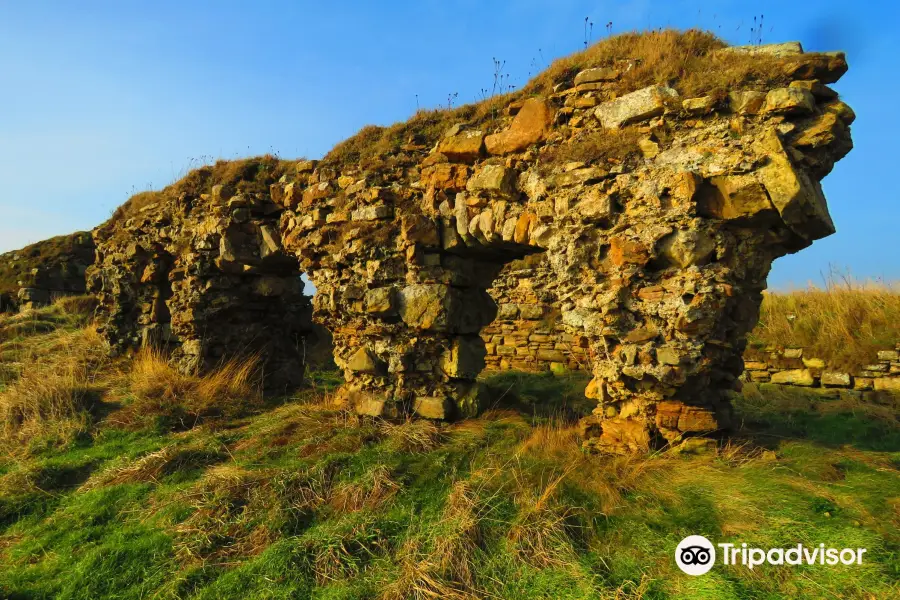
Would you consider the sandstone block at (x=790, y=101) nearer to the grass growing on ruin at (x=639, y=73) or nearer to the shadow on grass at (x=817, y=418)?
the grass growing on ruin at (x=639, y=73)

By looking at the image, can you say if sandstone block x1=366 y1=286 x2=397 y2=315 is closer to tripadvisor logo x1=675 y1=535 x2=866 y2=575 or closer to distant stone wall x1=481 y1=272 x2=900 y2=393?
tripadvisor logo x1=675 y1=535 x2=866 y2=575

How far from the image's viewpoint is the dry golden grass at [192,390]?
6980 millimetres

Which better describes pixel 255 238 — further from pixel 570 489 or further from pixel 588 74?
pixel 570 489

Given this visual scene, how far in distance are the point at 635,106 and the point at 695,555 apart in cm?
380

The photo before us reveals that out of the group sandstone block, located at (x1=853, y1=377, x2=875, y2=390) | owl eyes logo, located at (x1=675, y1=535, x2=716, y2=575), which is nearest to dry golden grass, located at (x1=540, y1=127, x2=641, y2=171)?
owl eyes logo, located at (x1=675, y1=535, x2=716, y2=575)

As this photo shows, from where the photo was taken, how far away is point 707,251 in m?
4.38

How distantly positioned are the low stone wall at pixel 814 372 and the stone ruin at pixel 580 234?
521cm

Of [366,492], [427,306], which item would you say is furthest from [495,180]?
[366,492]

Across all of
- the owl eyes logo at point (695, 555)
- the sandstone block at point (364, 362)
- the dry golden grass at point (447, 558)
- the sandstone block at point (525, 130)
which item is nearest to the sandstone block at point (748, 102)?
the sandstone block at point (525, 130)

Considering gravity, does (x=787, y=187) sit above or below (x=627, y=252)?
above

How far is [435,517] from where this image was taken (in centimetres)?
406

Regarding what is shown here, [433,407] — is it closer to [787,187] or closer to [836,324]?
[787,187]

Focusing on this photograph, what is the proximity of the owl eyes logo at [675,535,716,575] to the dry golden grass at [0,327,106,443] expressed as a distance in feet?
22.7

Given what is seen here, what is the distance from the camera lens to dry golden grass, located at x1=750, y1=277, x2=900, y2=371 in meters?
8.41
